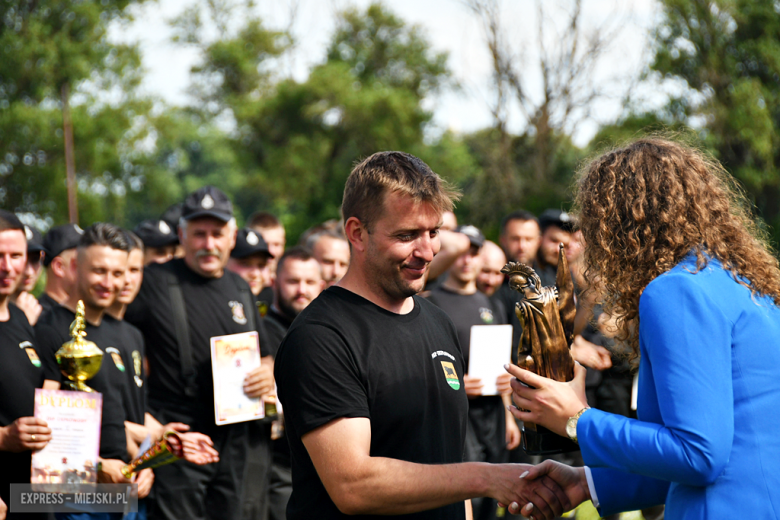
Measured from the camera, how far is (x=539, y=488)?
8.69 ft

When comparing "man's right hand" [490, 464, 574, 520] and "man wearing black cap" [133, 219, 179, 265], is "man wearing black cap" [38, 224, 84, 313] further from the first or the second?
"man's right hand" [490, 464, 574, 520]

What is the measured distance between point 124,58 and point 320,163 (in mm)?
12820

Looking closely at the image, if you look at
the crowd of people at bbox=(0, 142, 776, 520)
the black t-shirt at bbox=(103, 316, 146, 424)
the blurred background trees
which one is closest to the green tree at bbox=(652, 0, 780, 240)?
the blurred background trees

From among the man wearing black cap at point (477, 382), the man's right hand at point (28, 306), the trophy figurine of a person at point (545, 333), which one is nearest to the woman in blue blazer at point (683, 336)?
the trophy figurine of a person at point (545, 333)

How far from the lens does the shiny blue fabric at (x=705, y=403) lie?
2.07 m

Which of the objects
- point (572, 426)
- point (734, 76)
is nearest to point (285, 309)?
point (572, 426)

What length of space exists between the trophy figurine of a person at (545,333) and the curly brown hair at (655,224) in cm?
24

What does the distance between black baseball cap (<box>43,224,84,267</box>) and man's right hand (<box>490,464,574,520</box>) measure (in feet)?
13.9

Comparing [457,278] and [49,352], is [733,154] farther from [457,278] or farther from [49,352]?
[49,352]

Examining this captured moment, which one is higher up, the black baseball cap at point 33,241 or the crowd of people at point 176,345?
the black baseball cap at point 33,241

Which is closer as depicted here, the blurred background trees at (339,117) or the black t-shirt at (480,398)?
the black t-shirt at (480,398)

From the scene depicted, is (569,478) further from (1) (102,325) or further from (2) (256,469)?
(1) (102,325)

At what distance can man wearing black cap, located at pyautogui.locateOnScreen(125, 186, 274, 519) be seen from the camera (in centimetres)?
485

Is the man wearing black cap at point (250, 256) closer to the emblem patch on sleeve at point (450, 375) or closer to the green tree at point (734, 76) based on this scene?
the emblem patch on sleeve at point (450, 375)
